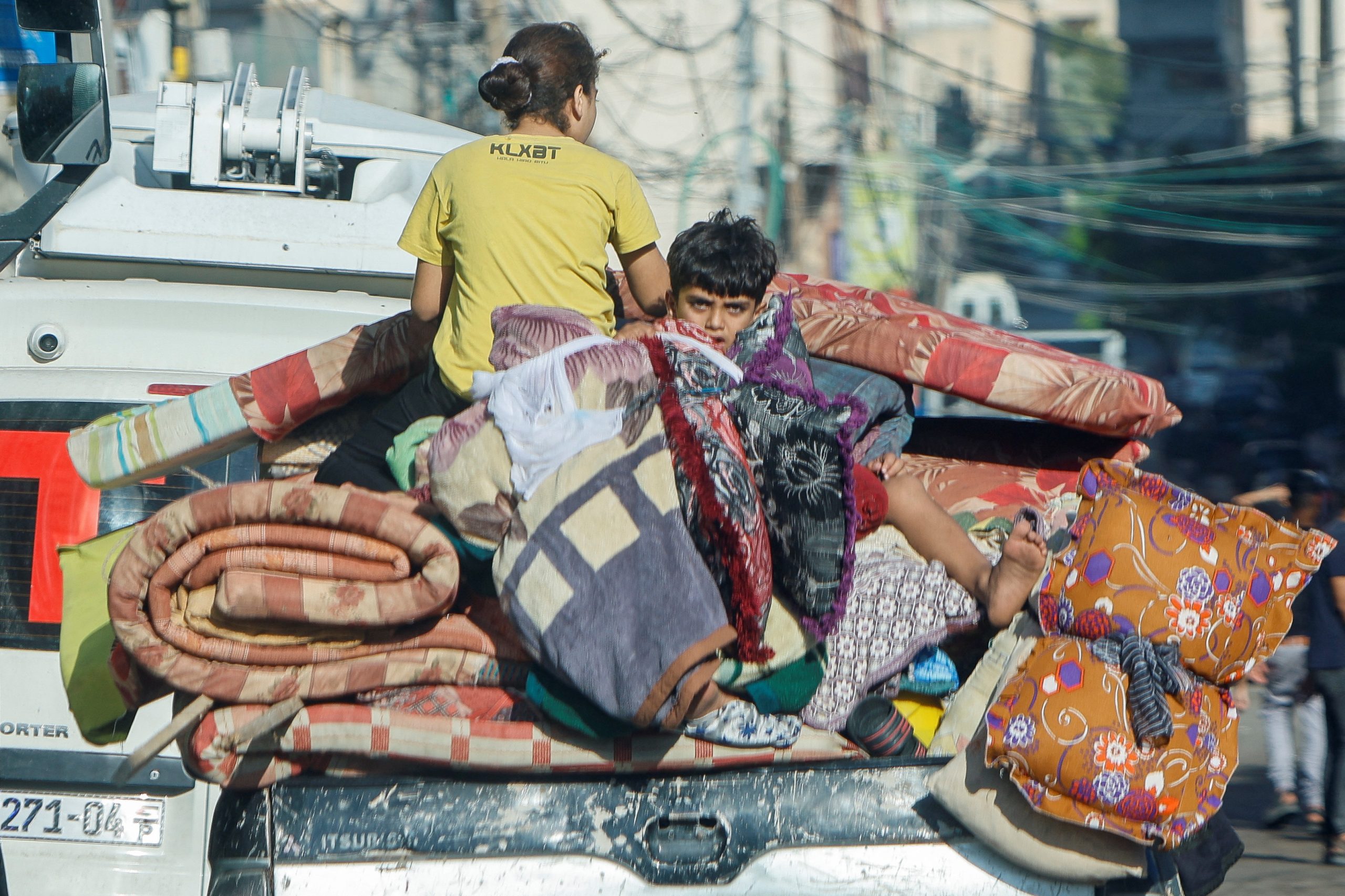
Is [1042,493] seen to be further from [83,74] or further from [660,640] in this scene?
[83,74]

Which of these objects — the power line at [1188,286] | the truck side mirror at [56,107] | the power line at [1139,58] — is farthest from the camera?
the power line at [1188,286]

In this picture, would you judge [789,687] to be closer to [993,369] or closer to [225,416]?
[993,369]

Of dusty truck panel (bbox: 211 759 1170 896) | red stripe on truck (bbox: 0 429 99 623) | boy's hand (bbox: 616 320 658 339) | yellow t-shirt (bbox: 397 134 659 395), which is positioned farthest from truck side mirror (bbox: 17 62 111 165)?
dusty truck panel (bbox: 211 759 1170 896)

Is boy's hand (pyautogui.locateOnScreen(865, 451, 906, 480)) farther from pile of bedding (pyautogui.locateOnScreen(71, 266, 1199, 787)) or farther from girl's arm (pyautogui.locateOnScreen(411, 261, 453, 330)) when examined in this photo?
girl's arm (pyautogui.locateOnScreen(411, 261, 453, 330))

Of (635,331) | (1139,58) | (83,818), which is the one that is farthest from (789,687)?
(1139,58)

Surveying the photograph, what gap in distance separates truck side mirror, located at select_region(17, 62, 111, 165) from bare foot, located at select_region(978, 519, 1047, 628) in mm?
2591

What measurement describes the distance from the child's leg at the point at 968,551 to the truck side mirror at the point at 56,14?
2.47m

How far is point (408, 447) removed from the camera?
258 cm

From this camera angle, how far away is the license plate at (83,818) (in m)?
3.06

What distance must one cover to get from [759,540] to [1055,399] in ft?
3.06

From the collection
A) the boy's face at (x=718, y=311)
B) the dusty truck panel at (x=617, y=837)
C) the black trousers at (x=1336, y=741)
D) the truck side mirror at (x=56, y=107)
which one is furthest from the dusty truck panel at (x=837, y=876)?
the black trousers at (x=1336, y=741)

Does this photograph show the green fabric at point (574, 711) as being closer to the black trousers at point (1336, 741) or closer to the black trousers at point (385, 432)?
the black trousers at point (385, 432)

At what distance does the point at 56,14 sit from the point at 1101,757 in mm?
3169

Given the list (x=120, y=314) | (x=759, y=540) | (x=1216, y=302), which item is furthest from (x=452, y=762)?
(x=1216, y=302)
